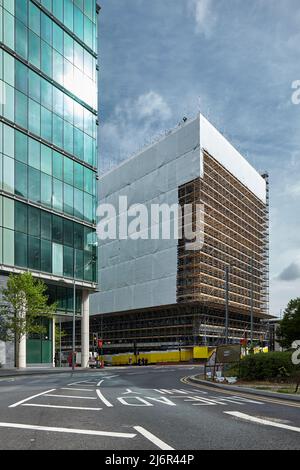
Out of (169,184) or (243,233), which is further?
(243,233)

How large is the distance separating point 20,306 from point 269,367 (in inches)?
1048

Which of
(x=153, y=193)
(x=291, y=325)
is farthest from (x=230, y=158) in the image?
(x=291, y=325)

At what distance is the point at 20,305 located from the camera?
43781 millimetres

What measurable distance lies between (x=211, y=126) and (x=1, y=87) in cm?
5113

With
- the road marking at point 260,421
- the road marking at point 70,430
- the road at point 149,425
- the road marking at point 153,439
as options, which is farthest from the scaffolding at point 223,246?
the road marking at point 153,439

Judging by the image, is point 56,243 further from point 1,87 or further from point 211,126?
point 211,126

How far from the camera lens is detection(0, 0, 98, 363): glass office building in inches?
1801

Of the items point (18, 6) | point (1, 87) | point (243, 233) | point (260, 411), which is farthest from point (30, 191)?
point (243, 233)

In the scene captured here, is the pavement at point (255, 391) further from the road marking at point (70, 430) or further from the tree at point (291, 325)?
the tree at point (291, 325)

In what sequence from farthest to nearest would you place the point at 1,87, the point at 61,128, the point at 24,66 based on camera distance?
the point at 61,128 < the point at 24,66 < the point at 1,87

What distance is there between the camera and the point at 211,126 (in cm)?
9038

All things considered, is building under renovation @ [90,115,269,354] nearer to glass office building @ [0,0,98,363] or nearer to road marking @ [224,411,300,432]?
glass office building @ [0,0,98,363]

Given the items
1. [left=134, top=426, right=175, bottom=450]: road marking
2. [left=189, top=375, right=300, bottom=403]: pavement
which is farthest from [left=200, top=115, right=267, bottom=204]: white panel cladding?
[left=134, top=426, right=175, bottom=450]: road marking

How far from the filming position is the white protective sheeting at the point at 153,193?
87.9 meters
